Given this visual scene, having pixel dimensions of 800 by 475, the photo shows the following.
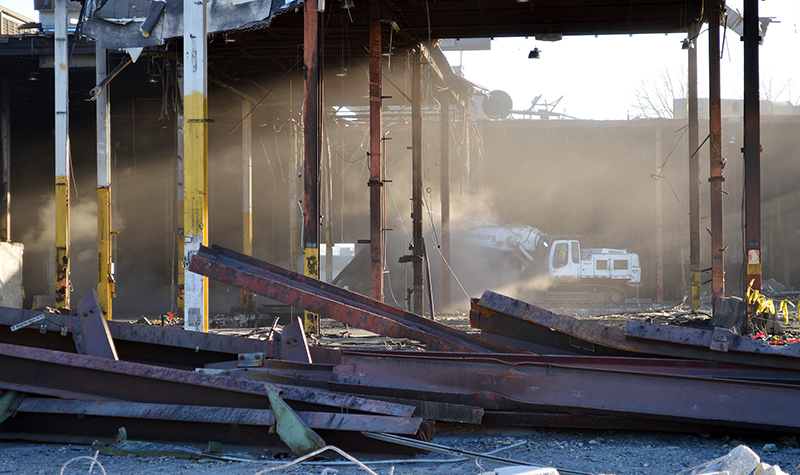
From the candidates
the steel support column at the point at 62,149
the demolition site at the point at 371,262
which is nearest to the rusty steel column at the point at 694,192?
the demolition site at the point at 371,262

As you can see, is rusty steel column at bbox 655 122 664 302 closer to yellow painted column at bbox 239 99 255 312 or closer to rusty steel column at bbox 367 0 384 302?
rusty steel column at bbox 367 0 384 302

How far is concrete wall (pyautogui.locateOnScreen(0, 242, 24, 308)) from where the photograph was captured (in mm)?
16516

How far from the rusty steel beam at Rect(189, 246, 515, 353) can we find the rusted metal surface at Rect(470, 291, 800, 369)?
34 cm

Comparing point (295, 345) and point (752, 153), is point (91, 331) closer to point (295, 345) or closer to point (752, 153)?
point (295, 345)

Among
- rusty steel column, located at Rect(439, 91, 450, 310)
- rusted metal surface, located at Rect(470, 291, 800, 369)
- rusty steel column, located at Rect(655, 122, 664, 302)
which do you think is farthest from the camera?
rusty steel column, located at Rect(655, 122, 664, 302)

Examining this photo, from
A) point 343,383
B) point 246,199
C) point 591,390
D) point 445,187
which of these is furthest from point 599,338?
point 445,187

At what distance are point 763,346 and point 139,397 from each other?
530 cm

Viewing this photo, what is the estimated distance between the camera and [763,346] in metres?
5.50

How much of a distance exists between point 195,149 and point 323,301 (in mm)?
3258

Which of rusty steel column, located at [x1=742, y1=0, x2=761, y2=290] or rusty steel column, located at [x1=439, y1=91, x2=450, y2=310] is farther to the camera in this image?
rusty steel column, located at [x1=439, y1=91, x2=450, y2=310]

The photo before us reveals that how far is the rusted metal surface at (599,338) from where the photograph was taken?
558cm

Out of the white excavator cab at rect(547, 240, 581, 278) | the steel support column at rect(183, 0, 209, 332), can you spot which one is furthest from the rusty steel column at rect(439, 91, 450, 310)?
the steel support column at rect(183, 0, 209, 332)

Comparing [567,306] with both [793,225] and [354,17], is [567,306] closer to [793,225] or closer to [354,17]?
[354,17]

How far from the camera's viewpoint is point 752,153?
1199 centimetres
